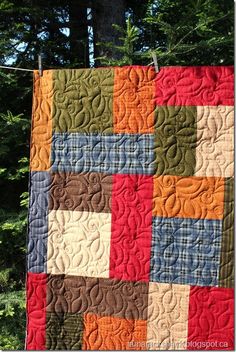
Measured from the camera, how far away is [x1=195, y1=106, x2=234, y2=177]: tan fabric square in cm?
135

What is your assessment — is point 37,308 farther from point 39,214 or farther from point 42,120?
point 42,120

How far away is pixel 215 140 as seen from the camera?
136cm

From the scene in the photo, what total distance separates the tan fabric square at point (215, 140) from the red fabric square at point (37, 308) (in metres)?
0.72

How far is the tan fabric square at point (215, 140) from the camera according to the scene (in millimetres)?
1354

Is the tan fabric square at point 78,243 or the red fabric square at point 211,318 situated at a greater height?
the tan fabric square at point 78,243

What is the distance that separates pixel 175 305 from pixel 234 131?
2.15ft

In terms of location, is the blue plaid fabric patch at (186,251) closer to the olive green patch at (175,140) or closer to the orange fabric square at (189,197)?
the orange fabric square at (189,197)

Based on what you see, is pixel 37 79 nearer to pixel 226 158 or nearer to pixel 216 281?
pixel 226 158

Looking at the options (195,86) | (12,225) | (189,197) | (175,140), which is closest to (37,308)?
(12,225)

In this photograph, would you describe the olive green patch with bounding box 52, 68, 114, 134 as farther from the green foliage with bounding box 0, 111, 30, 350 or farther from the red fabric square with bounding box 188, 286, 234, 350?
the red fabric square with bounding box 188, 286, 234, 350

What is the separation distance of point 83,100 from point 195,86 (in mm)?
405

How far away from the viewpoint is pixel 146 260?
1404 millimetres

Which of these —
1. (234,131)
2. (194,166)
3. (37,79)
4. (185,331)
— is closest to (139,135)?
(194,166)

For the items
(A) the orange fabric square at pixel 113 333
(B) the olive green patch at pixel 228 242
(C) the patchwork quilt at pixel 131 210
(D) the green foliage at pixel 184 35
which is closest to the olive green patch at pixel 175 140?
(C) the patchwork quilt at pixel 131 210
